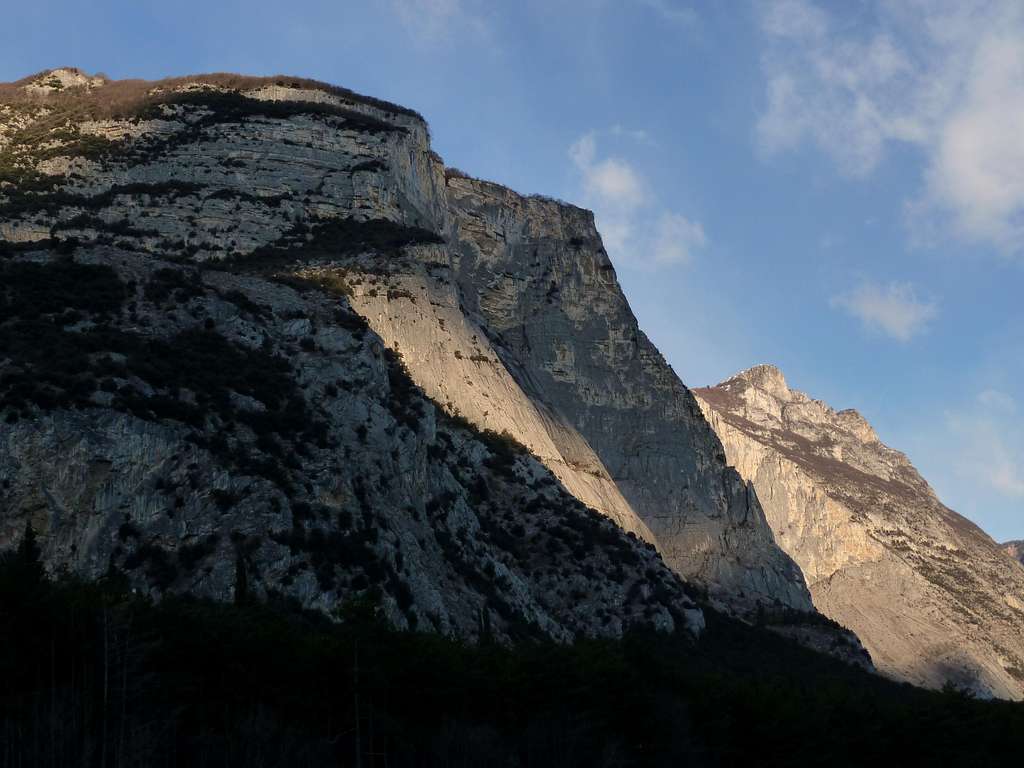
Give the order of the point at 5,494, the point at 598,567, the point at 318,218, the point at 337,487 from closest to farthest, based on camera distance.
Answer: the point at 5,494 → the point at 337,487 → the point at 598,567 → the point at 318,218

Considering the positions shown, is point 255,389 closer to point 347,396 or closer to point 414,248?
point 347,396

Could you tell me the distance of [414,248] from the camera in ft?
320

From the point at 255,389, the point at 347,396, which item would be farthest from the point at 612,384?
the point at 255,389

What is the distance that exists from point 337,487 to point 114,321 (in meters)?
13.6

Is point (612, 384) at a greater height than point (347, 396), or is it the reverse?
point (612, 384)

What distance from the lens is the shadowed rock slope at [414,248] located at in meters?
92.8

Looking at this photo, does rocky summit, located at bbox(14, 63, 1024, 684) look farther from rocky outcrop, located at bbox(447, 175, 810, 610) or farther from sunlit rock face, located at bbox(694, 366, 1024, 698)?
sunlit rock face, located at bbox(694, 366, 1024, 698)

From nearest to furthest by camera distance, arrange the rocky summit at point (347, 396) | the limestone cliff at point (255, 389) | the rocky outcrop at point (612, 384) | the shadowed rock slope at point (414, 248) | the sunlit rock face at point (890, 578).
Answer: the limestone cliff at point (255, 389) → the rocky summit at point (347, 396) → the shadowed rock slope at point (414, 248) → the rocky outcrop at point (612, 384) → the sunlit rock face at point (890, 578)

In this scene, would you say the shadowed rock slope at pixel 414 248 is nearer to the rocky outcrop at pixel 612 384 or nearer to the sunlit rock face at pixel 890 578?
Result: the rocky outcrop at pixel 612 384

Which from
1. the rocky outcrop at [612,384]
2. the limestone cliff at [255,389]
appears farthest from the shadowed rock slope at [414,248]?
the limestone cliff at [255,389]

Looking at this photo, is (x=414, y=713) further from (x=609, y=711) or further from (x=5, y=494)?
(x=5, y=494)

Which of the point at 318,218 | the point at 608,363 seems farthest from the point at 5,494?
the point at 608,363

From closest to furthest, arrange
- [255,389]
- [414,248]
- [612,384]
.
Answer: [255,389] < [414,248] < [612,384]

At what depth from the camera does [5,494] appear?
5412 centimetres
